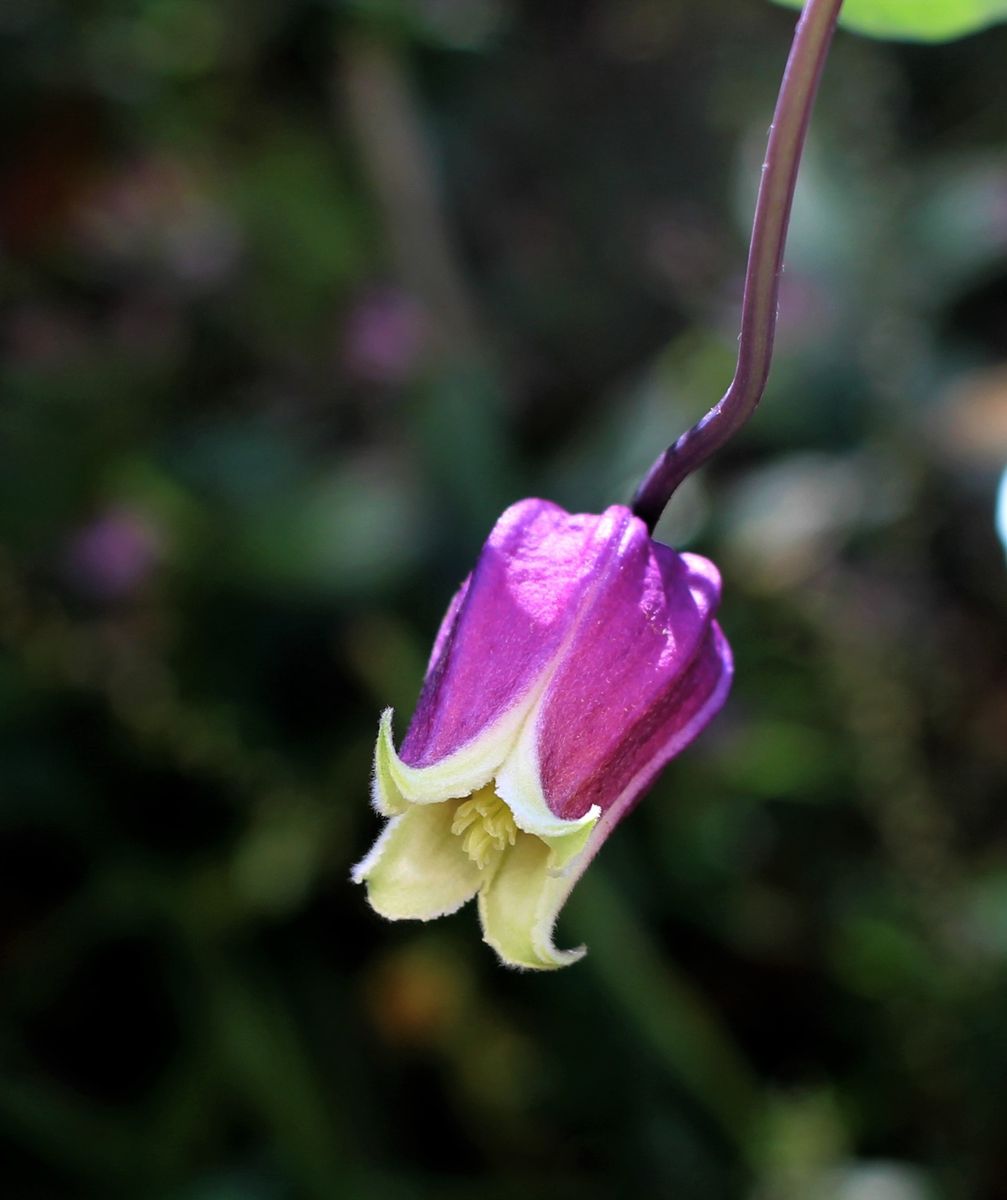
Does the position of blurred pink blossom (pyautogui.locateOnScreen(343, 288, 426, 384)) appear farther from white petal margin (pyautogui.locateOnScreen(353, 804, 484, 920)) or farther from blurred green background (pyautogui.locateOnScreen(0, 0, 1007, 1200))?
white petal margin (pyautogui.locateOnScreen(353, 804, 484, 920))

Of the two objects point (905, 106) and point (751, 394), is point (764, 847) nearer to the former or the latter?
point (751, 394)

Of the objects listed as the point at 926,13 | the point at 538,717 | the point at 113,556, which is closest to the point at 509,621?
the point at 538,717

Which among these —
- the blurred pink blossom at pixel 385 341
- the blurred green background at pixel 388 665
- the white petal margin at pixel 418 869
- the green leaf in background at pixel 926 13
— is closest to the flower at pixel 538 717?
the white petal margin at pixel 418 869

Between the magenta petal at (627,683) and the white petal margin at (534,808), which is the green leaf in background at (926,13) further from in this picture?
the white petal margin at (534,808)

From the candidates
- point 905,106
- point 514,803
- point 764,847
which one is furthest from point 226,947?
point 905,106

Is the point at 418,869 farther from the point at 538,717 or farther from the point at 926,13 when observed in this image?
the point at 926,13
